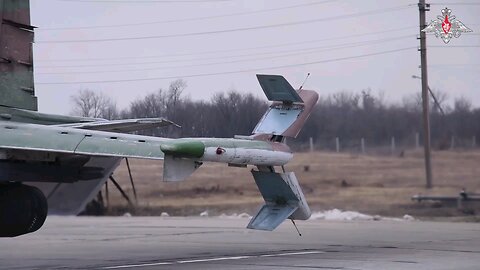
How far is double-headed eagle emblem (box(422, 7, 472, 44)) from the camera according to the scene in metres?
29.2

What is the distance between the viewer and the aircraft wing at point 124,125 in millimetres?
16703

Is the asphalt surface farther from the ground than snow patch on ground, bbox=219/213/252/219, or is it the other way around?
the asphalt surface

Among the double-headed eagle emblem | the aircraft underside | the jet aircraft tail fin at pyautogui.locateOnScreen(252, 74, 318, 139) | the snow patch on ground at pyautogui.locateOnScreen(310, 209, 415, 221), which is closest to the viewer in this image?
the aircraft underside

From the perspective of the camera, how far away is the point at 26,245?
23.8m

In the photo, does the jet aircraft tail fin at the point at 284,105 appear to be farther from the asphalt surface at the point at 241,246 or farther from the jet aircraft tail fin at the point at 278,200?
the asphalt surface at the point at 241,246

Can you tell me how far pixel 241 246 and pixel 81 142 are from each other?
27.4 feet

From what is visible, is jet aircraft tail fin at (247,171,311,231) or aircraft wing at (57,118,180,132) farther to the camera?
aircraft wing at (57,118,180,132)

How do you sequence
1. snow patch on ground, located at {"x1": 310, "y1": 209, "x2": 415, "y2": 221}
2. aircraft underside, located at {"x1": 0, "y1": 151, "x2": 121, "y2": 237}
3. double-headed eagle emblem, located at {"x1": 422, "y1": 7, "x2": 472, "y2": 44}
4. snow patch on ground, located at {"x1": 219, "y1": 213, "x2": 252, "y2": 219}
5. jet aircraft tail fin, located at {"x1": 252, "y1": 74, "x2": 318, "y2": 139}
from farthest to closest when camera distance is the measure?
snow patch on ground, located at {"x1": 219, "y1": 213, "x2": 252, "y2": 219}
snow patch on ground, located at {"x1": 310, "y1": 209, "x2": 415, "y2": 221}
double-headed eagle emblem, located at {"x1": 422, "y1": 7, "x2": 472, "y2": 44}
jet aircraft tail fin, located at {"x1": 252, "y1": 74, "x2": 318, "y2": 139}
aircraft underside, located at {"x1": 0, "y1": 151, "x2": 121, "y2": 237}

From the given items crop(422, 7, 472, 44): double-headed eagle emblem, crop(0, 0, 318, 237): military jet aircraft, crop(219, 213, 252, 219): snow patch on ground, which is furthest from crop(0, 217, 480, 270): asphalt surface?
crop(422, 7, 472, 44): double-headed eagle emblem

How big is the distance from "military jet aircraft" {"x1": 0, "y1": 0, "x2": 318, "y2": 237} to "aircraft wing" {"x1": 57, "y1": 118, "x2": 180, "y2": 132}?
0.06 feet

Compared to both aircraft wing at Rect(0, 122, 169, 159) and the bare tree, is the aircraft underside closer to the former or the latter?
aircraft wing at Rect(0, 122, 169, 159)

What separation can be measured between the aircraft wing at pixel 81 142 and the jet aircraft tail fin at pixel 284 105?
2411 mm

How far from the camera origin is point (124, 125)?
1714cm

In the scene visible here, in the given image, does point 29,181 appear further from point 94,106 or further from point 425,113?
point 425,113
